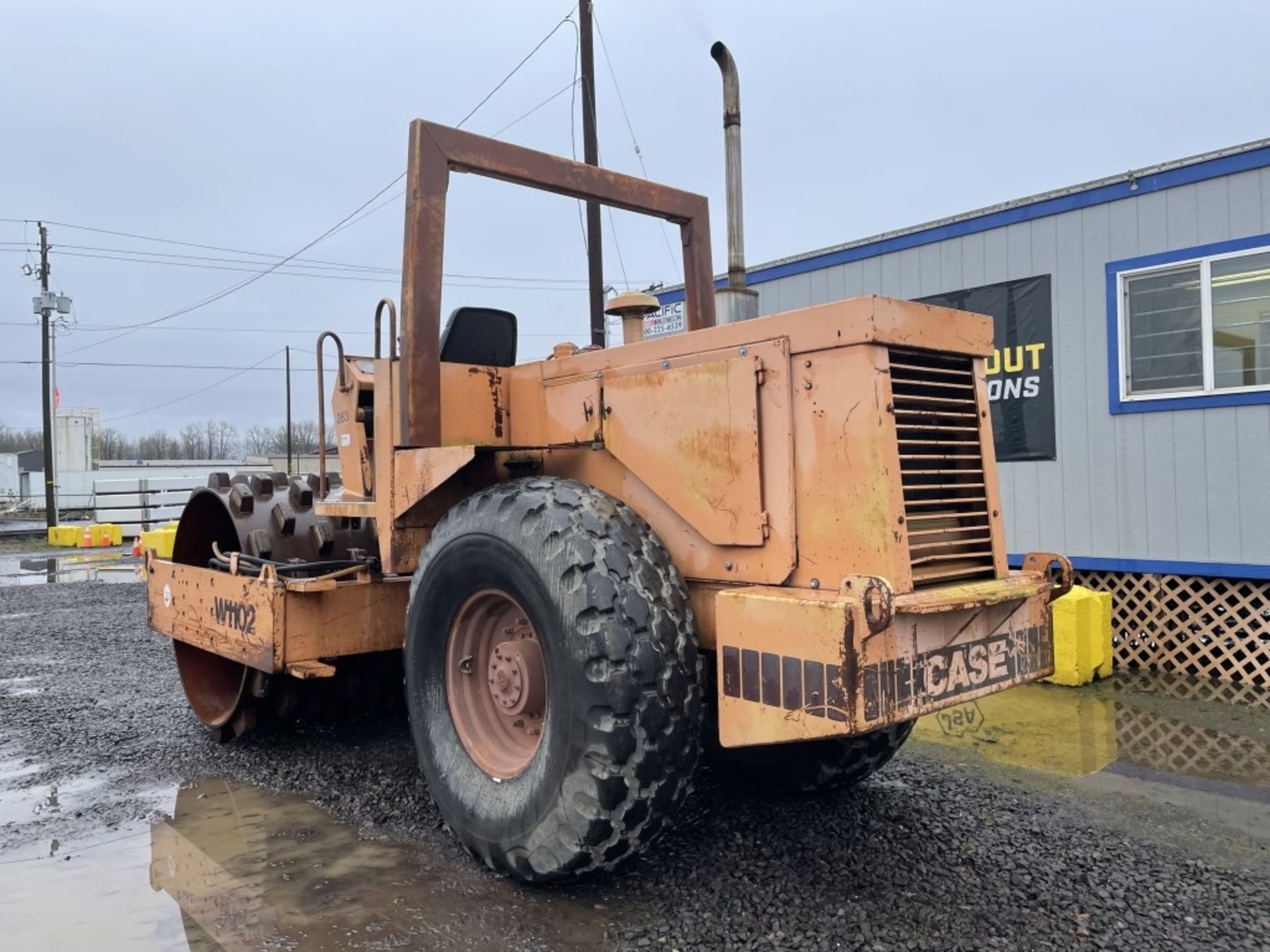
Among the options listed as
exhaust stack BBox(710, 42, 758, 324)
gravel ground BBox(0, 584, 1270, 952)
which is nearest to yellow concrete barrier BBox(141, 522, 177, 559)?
gravel ground BBox(0, 584, 1270, 952)

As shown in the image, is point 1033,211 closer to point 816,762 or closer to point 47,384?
point 816,762

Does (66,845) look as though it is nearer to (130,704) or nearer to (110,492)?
(130,704)

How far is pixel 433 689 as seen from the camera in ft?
12.2

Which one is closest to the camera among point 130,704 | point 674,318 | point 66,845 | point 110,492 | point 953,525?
point 953,525

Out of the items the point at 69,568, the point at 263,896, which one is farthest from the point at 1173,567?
the point at 69,568

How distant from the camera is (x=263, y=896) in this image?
3.47 metres

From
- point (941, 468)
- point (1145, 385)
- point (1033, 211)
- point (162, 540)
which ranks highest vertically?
point (1033, 211)

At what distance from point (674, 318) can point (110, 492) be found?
21774 millimetres

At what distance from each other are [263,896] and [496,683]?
44.8 inches

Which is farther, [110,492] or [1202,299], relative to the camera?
[110,492]

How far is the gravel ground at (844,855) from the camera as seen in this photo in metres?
3.12

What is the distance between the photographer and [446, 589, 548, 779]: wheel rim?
11.3ft

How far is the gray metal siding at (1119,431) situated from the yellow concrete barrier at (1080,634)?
2.49ft

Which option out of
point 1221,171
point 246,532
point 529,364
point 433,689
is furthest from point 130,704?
point 1221,171
